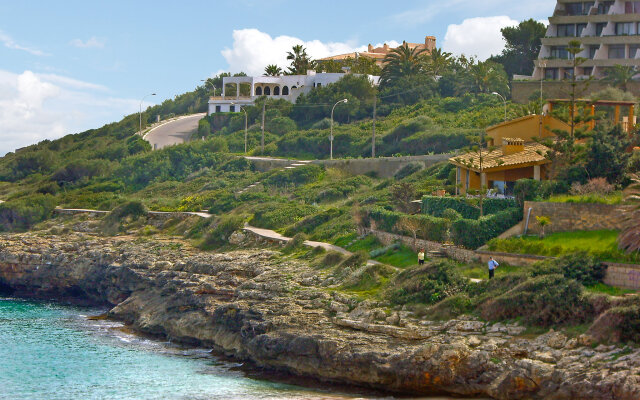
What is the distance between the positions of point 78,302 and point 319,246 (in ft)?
58.7

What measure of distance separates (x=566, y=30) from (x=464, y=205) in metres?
43.2

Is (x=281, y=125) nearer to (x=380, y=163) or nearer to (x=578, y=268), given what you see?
(x=380, y=163)

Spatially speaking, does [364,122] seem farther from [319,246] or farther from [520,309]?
[520,309]

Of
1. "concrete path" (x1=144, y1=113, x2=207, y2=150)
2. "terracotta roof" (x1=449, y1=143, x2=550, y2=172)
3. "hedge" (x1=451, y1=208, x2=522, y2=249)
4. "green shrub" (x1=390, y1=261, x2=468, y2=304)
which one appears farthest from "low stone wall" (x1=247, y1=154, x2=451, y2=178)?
"concrete path" (x1=144, y1=113, x2=207, y2=150)

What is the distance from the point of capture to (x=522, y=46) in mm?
85812

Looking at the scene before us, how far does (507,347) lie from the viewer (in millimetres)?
27141

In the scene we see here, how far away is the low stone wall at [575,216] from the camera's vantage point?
107 ft

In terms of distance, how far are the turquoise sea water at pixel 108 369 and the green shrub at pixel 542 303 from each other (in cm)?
619

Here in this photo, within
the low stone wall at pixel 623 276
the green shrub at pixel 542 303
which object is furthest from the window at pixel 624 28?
the green shrub at pixel 542 303

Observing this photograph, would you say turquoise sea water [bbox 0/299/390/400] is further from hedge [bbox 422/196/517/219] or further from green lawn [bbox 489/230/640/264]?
hedge [bbox 422/196/517/219]

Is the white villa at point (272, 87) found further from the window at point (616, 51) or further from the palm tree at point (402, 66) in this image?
the window at point (616, 51)

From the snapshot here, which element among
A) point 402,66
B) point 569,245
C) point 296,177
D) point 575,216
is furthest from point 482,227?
point 402,66

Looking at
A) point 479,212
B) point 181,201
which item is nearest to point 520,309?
point 479,212

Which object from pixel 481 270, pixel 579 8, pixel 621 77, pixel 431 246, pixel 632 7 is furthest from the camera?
pixel 579 8
